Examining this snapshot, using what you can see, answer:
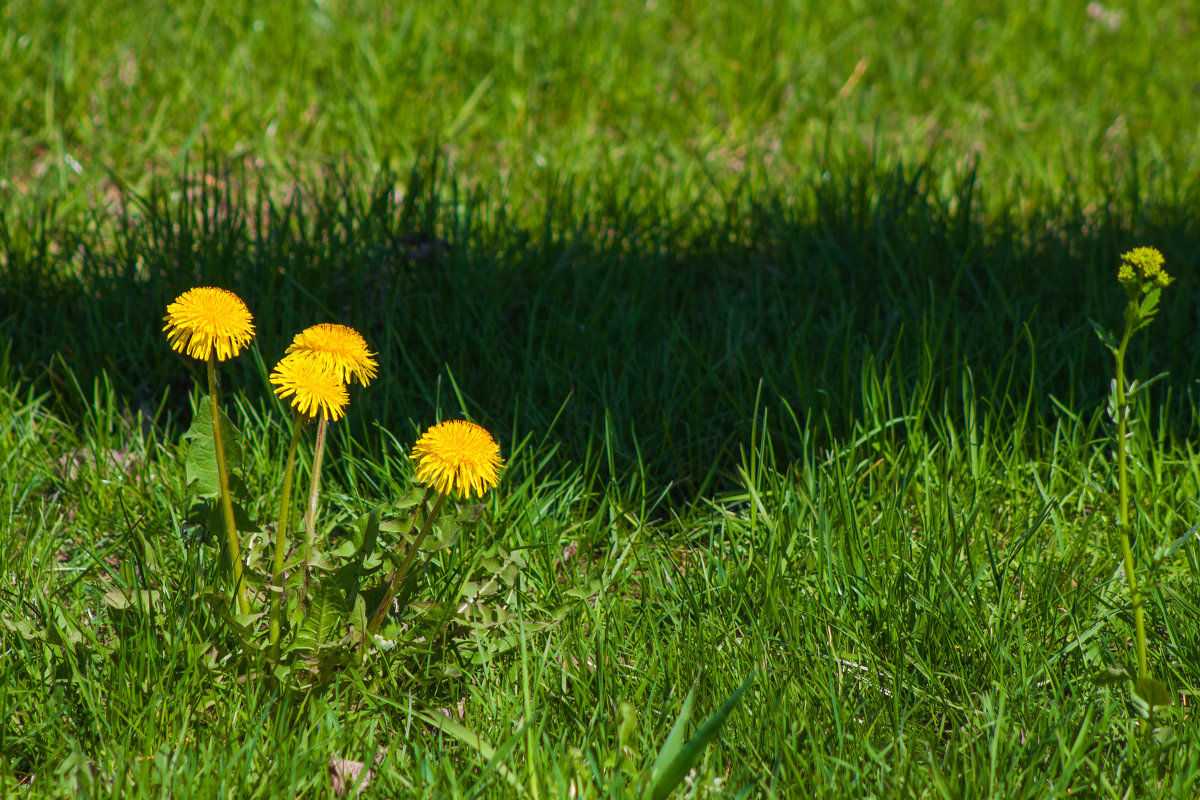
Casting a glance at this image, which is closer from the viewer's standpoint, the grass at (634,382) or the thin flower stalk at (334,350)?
the thin flower stalk at (334,350)

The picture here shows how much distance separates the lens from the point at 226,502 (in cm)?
152

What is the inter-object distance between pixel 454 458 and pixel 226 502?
37 cm

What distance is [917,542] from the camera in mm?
2002

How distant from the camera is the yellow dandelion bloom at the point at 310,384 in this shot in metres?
1.42

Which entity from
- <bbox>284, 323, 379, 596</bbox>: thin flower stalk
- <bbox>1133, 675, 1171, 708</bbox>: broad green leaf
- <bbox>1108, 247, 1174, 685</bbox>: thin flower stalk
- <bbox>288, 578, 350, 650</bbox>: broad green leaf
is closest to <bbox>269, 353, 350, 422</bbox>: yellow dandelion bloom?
<bbox>284, 323, 379, 596</bbox>: thin flower stalk

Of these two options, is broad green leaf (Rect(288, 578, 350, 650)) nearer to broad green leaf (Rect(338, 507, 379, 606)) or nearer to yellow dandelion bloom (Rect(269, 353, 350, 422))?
broad green leaf (Rect(338, 507, 379, 606))

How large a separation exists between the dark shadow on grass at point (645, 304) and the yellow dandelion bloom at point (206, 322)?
2.39 feet

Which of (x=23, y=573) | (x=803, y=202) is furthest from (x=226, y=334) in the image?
(x=803, y=202)

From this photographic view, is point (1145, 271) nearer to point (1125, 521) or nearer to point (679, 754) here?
point (1125, 521)

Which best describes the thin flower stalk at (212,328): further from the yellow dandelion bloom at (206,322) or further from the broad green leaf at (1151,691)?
the broad green leaf at (1151,691)

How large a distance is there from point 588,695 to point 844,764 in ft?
1.39

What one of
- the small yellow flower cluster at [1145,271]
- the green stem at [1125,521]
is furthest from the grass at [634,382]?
the small yellow flower cluster at [1145,271]

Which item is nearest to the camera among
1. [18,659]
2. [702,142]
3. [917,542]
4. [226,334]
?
[226,334]

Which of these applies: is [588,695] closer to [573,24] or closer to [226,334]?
[226,334]
